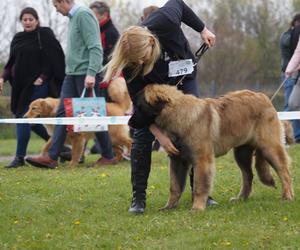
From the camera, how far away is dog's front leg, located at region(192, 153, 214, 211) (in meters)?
5.77

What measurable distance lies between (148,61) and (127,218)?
1311 millimetres

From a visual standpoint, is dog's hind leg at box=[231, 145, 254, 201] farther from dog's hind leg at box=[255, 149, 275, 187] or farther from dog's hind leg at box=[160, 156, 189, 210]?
dog's hind leg at box=[160, 156, 189, 210]

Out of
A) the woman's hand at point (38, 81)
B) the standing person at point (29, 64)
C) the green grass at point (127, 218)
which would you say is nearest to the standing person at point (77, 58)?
the standing person at point (29, 64)

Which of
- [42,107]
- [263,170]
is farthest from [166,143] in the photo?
[42,107]

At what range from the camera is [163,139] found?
5664 mm

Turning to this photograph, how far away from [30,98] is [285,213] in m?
5.81

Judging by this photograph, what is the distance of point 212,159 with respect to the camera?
5812 mm

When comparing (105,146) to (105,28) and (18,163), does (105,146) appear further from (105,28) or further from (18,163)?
(105,28)

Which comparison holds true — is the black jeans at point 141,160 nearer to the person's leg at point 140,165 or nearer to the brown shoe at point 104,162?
the person's leg at point 140,165

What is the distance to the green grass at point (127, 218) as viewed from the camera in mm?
4797

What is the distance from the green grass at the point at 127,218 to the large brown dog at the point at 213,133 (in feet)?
0.75

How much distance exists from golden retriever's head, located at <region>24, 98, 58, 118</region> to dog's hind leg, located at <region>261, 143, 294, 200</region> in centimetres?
495

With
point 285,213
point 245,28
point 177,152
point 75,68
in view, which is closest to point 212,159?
point 177,152

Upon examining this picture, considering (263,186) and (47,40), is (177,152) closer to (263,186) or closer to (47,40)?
(263,186)
